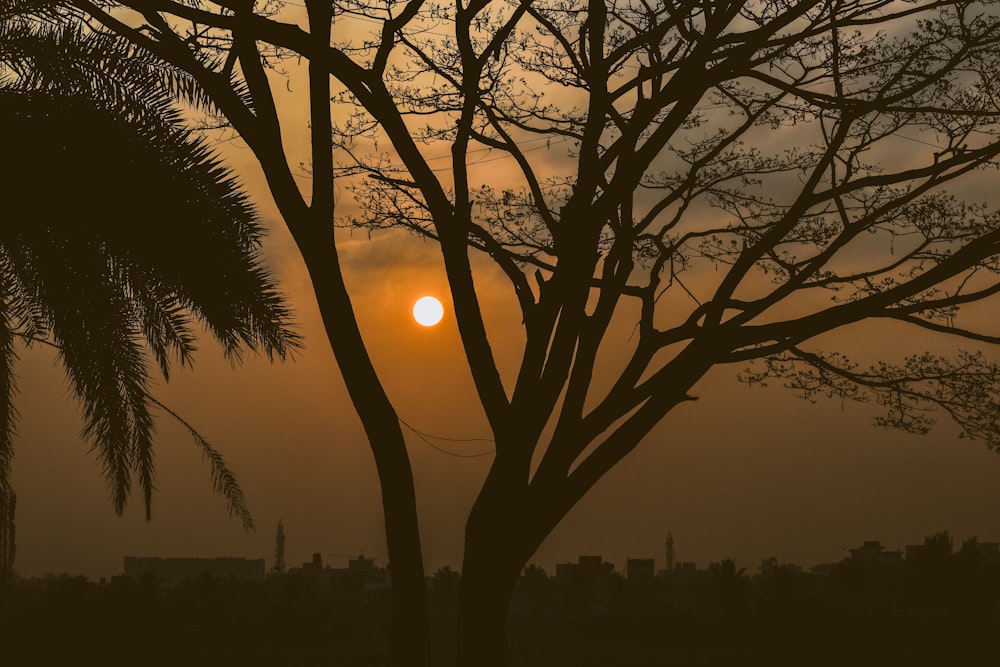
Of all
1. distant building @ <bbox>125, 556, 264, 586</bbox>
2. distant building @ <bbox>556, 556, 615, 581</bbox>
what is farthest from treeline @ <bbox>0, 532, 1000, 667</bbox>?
distant building @ <bbox>125, 556, 264, 586</bbox>

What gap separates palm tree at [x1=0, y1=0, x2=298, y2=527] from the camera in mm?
7883

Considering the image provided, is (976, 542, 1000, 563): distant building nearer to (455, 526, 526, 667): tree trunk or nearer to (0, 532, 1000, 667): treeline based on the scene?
(0, 532, 1000, 667): treeline

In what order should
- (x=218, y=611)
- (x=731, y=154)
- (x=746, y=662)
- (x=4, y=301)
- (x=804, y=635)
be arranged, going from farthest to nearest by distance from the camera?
1. (x=804, y=635)
2. (x=218, y=611)
3. (x=746, y=662)
4. (x=731, y=154)
5. (x=4, y=301)

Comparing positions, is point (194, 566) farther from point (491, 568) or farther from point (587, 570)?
point (491, 568)

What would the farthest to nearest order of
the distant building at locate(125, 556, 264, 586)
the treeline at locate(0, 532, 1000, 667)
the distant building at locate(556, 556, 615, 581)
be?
the distant building at locate(125, 556, 264, 586)
the distant building at locate(556, 556, 615, 581)
the treeline at locate(0, 532, 1000, 667)

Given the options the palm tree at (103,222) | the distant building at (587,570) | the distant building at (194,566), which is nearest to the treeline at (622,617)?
the distant building at (587,570)

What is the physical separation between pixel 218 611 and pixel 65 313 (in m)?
41.4

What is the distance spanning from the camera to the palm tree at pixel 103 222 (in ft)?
25.9

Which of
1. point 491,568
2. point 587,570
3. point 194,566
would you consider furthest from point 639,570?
point 491,568

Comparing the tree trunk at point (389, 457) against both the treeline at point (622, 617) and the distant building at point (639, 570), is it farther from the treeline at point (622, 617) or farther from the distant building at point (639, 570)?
the distant building at point (639, 570)

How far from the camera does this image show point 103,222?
318 inches

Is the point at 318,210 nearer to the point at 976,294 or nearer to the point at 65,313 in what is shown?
the point at 65,313

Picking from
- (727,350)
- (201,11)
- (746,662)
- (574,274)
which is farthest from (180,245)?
(746,662)

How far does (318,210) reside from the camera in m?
7.86
